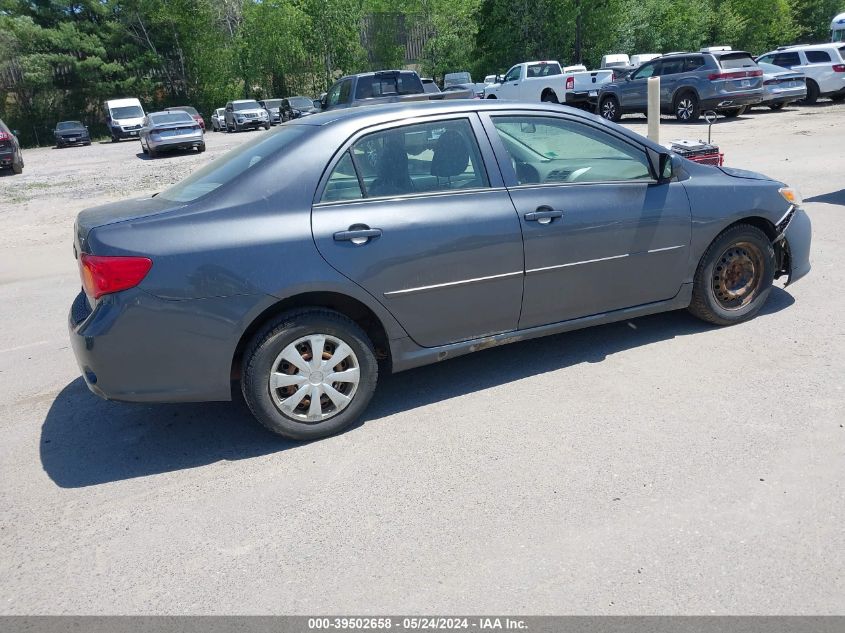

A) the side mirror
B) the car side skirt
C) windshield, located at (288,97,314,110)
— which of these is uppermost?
windshield, located at (288,97,314,110)

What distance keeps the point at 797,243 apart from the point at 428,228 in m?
2.87

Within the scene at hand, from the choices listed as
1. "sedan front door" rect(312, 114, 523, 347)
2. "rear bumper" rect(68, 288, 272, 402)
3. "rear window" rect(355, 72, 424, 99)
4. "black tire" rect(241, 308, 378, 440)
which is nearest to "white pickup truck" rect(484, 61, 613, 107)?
"rear window" rect(355, 72, 424, 99)

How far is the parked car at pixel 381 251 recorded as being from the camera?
3.83 metres

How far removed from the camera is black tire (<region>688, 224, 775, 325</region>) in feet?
16.9

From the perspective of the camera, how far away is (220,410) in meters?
4.69

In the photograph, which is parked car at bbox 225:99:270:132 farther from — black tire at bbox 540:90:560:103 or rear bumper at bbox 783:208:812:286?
rear bumper at bbox 783:208:812:286

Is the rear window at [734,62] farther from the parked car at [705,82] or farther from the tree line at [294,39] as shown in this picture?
the tree line at [294,39]

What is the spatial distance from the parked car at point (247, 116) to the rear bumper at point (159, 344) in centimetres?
3550

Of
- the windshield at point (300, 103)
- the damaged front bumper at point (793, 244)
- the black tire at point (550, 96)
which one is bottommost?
the damaged front bumper at point (793, 244)

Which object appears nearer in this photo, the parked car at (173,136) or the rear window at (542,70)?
the parked car at (173,136)

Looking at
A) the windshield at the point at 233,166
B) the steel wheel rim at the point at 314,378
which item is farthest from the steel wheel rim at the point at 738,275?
the windshield at the point at 233,166

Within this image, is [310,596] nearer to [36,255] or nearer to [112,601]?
[112,601]

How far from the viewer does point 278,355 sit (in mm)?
3980

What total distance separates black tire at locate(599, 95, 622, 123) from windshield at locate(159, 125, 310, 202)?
2049cm
